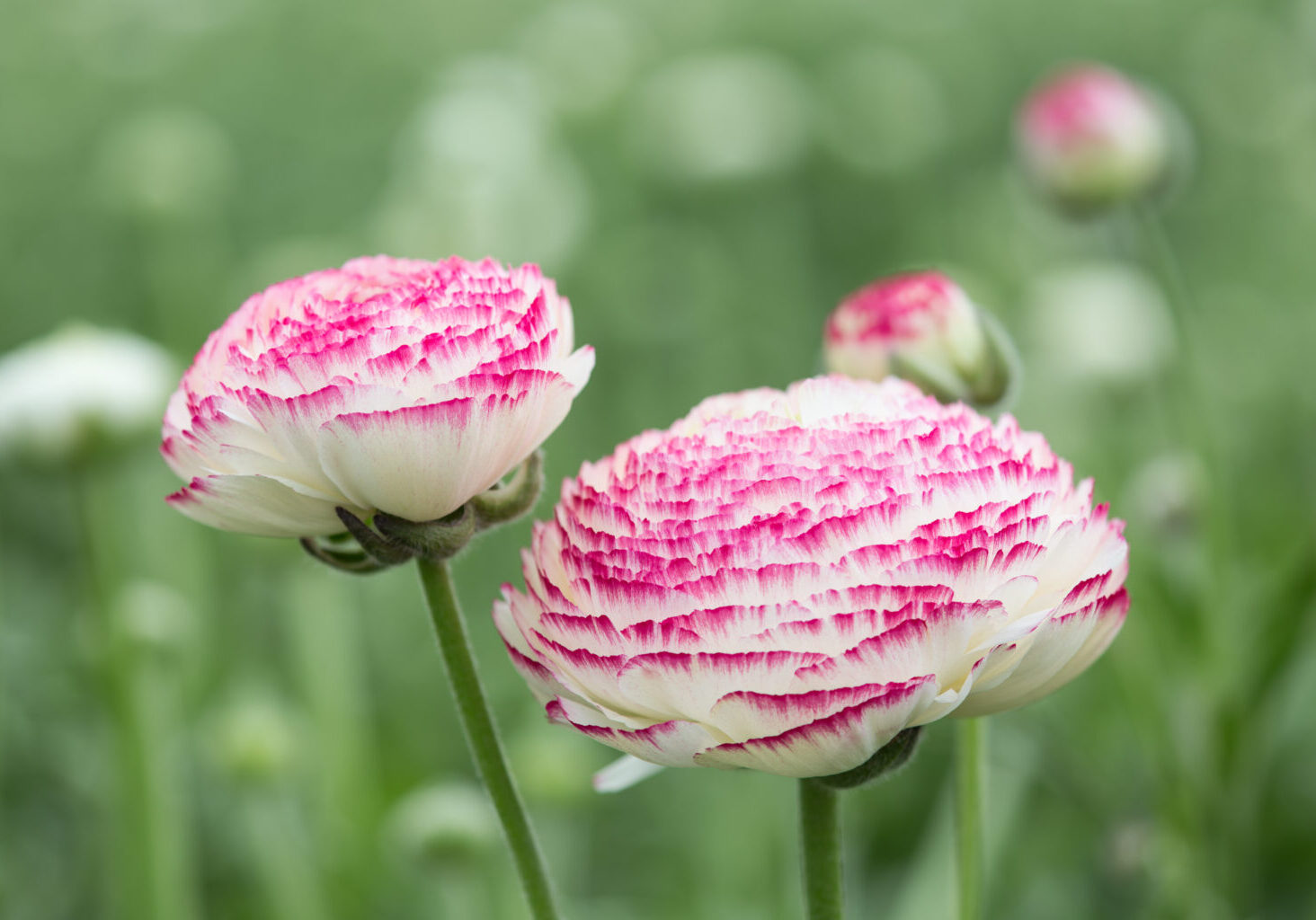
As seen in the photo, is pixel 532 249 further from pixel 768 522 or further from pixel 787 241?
pixel 768 522

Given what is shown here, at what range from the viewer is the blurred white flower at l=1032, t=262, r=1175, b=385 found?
1.16 meters

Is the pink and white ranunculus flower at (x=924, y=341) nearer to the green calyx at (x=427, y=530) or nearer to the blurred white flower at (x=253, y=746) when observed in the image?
the green calyx at (x=427, y=530)

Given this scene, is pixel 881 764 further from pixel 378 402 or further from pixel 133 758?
pixel 133 758

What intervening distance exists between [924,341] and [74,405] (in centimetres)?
39

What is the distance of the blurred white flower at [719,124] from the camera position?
147 centimetres

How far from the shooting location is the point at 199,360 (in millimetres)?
296

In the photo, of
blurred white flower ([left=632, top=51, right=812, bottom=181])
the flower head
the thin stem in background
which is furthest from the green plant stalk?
blurred white flower ([left=632, top=51, right=812, bottom=181])

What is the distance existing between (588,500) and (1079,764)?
0.52 metres

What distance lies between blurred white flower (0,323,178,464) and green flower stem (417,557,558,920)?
A: 1.31ft

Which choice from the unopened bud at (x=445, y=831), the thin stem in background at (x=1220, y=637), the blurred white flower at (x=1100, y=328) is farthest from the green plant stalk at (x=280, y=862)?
the blurred white flower at (x=1100, y=328)

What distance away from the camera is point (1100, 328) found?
47.9 inches

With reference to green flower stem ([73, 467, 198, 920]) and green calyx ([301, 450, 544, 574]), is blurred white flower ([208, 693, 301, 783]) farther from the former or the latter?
green calyx ([301, 450, 544, 574])

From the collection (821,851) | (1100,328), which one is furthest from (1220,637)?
(1100,328)

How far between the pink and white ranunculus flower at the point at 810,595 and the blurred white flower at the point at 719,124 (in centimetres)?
122
